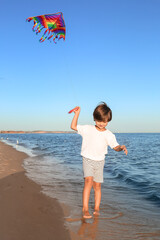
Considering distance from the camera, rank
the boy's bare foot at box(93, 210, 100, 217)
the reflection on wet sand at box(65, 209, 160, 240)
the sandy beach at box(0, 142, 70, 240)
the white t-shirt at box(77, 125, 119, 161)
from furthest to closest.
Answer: the boy's bare foot at box(93, 210, 100, 217) → the white t-shirt at box(77, 125, 119, 161) → the reflection on wet sand at box(65, 209, 160, 240) → the sandy beach at box(0, 142, 70, 240)

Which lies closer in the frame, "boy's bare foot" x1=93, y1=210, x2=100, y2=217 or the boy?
the boy

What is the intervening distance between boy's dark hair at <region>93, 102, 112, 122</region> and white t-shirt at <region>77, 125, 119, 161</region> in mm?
274

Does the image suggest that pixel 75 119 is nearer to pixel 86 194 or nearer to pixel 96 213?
pixel 86 194

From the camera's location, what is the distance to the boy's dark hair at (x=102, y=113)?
4.11 metres

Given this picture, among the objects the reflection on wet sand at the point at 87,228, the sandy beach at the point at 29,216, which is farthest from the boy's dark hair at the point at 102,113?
the sandy beach at the point at 29,216

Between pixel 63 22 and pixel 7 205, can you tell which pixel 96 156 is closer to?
pixel 7 205

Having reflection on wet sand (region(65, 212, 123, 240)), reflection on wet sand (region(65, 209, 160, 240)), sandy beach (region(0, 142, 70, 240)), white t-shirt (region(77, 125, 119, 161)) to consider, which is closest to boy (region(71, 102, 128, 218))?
white t-shirt (region(77, 125, 119, 161))

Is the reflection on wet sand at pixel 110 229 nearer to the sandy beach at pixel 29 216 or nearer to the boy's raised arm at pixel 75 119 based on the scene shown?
the sandy beach at pixel 29 216

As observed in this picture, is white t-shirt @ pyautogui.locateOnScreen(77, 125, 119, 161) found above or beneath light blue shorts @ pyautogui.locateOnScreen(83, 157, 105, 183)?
above

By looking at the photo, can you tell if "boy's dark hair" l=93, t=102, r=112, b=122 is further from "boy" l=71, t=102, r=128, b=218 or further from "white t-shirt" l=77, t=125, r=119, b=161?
"white t-shirt" l=77, t=125, r=119, b=161

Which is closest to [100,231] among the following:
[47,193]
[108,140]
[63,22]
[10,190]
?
[108,140]

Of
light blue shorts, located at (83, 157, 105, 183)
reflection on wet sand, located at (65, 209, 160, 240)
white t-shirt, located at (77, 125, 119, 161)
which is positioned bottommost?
reflection on wet sand, located at (65, 209, 160, 240)

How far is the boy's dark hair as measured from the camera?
411 centimetres

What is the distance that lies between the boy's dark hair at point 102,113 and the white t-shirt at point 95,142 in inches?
10.8
